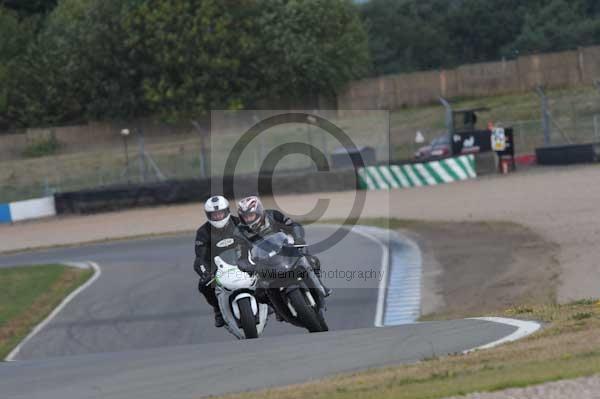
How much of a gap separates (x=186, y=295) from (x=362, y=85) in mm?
36725

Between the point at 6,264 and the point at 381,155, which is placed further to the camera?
the point at 381,155

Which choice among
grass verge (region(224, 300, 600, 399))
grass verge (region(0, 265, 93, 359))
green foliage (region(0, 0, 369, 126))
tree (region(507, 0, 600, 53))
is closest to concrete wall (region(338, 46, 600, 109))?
tree (region(507, 0, 600, 53))

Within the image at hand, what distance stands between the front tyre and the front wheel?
0.40m

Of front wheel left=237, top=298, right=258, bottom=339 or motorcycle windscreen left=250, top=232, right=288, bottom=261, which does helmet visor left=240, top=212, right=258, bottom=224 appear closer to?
motorcycle windscreen left=250, top=232, right=288, bottom=261

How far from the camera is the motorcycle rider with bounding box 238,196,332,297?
9.48m

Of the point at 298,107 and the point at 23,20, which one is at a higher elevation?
the point at 23,20

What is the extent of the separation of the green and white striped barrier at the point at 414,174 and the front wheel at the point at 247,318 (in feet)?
68.1

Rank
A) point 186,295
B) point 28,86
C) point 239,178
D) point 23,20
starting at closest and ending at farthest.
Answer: point 186,295 → point 239,178 → point 28,86 → point 23,20

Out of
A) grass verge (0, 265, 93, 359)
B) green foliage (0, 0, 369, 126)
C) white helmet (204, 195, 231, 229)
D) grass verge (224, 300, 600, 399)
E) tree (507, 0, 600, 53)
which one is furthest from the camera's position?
green foliage (0, 0, 369, 126)

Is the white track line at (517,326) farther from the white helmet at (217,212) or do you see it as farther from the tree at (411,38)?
the tree at (411,38)

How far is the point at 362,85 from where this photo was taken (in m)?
51.4

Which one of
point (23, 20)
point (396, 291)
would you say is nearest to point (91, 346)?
point (396, 291)

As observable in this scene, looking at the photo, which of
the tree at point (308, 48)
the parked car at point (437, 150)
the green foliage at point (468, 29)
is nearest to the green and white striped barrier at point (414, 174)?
the parked car at point (437, 150)

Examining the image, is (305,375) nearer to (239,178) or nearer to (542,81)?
(239,178)
